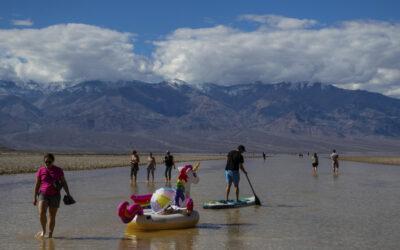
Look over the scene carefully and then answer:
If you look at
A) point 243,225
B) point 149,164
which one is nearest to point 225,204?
point 243,225

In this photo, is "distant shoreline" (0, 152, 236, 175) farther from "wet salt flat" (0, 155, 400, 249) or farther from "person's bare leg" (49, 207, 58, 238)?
"person's bare leg" (49, 207, 58, 238)

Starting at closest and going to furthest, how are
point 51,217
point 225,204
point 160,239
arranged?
point 51,217, point 160,239, point 225,204

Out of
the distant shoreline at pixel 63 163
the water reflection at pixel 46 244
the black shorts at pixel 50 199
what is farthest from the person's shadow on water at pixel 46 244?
the distant shoreline at pixel 63 163

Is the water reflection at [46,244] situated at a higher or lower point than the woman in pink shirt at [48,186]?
lower

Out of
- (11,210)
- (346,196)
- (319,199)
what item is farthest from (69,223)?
(346,196)

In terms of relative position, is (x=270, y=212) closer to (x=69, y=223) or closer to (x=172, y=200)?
(x=172, y=200)

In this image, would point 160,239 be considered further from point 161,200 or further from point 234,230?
point 234,230

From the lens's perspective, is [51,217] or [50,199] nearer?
A: [50,199]

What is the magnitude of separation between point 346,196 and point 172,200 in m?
9.70

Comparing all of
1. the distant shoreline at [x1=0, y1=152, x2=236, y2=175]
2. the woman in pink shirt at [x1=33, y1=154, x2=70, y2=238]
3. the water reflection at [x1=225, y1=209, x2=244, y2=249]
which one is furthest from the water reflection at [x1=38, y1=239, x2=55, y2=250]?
the distant shoreline at [x1=0, y1=152, x2=236, y2=175]

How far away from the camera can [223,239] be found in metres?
12.9

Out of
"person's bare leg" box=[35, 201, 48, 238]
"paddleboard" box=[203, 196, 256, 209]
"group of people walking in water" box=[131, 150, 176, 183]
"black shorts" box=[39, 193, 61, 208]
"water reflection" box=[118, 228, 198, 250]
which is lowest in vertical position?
"water reflection" box=[118, 228, 198, 250]

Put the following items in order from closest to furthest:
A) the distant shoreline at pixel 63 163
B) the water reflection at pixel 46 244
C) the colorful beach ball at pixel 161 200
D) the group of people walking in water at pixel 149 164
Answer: the water reflection at pixel 46 244, the colorful beach ball at pixel 161 200, the group of people walking in water at pixel 149 164, the distant shoreline at pixel 63 163

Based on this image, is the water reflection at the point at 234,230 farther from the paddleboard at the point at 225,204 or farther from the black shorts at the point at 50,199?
the black shorts at the point at 50,199
